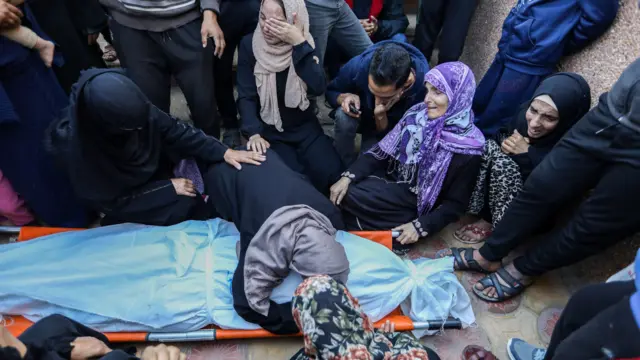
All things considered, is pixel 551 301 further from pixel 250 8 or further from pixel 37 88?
pixel 37 88

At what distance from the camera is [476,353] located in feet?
6.26

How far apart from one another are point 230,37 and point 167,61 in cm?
48

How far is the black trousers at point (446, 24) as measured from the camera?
2807mm

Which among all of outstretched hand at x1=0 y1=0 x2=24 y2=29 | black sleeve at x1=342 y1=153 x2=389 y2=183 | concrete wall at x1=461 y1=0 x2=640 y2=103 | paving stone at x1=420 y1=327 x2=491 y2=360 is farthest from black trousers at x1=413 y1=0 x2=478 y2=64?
outstretched hand at x1=0 y1=0 x2=24 y2=29

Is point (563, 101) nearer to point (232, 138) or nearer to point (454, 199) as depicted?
point (454, 199)

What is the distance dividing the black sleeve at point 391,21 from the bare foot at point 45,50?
199 cm

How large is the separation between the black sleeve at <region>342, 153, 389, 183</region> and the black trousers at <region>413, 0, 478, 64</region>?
3.64ft

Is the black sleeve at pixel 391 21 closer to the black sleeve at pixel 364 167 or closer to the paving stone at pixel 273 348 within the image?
the black sleeve at pixel 364 167

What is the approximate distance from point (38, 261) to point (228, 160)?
3.12 feet

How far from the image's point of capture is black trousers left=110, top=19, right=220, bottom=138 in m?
2.14

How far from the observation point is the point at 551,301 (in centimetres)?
Result: 214

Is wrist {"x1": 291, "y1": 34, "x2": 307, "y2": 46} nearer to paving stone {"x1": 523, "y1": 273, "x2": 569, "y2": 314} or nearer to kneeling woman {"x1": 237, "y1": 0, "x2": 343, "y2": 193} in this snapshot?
kneeling woman {"x1": 237, "y1": 0, "x2": 343, "y2": 193}

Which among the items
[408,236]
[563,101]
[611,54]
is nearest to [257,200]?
[408,236]

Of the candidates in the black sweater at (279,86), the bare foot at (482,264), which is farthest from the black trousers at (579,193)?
the black sweater at (279,86)
